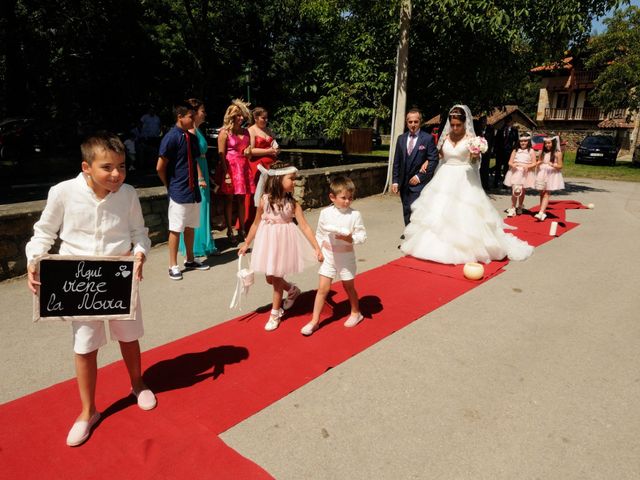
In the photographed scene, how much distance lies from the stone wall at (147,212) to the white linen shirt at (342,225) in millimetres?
3817

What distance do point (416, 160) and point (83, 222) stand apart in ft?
18.6

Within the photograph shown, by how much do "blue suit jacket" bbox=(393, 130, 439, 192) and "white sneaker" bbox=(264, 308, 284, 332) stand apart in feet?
13.0

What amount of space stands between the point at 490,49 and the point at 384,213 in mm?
6031

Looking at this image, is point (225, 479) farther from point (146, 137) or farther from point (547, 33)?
point (146, 137)

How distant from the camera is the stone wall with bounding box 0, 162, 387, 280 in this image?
5.50m

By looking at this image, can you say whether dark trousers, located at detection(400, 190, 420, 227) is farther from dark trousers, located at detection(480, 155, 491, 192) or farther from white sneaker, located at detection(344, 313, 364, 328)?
dark trousers, located at detection(480, 155, 491, 192)

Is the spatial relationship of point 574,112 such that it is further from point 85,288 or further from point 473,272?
point 85,288

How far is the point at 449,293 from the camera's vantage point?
548 centimetres

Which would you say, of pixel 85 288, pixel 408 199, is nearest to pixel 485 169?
pixel 408 199

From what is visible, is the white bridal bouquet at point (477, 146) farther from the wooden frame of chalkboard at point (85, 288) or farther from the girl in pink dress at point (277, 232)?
the wooden frame of chalkboard at point (85, 288)

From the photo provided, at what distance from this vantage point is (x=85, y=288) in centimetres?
275

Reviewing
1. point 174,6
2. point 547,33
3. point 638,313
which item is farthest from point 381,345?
point 174,6

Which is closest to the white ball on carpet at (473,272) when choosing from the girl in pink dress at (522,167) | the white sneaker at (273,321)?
the white sneaker at (273,321)

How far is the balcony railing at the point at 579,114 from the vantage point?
40.8 metres
